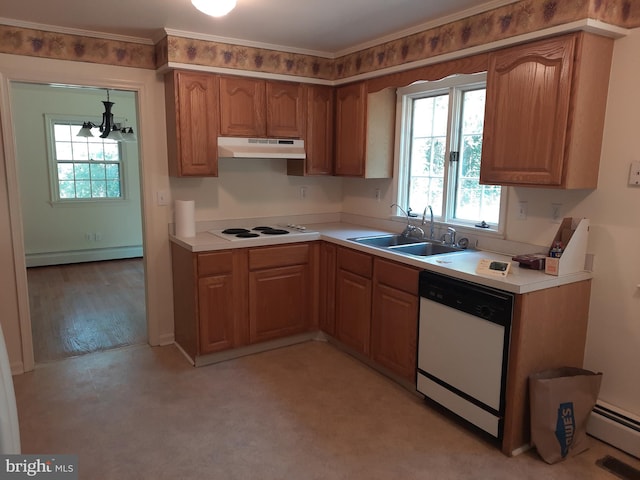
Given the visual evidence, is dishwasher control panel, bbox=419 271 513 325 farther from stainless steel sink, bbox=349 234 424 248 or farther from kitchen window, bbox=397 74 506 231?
stainless steel sink, bbox=349 234 424 248

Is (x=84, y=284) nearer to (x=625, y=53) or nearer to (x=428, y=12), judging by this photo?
(x=428, y=12)

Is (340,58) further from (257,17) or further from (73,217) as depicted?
(73,217)

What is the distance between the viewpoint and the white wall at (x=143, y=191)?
3104 millimetres

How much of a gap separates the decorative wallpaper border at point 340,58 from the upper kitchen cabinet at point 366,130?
7.9 inches

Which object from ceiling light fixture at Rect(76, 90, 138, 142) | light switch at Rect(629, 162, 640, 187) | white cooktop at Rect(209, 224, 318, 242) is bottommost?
white cooktop at Rect(209, 224, 318, 242)

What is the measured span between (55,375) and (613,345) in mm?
3527

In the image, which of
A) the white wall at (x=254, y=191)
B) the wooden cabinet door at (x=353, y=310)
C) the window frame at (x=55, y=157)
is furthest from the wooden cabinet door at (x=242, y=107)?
the window frame at (x=55, y=157)

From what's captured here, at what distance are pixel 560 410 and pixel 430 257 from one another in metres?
1.07

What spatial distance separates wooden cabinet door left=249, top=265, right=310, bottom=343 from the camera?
355 centimetres

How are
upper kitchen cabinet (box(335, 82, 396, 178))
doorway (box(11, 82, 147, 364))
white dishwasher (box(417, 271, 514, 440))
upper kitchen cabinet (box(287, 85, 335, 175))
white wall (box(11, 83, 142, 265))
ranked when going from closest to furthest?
white dishwasher (box(417, 271, 514, 440)) → upper kitchen cabinet (box(335, 82, 396, 178)) → upper kitchen cabinet (box(287, 85, 335, 175)) → doorway (box(11, 82, 147, 364)) → white wall (box(11, 83, 142, 265))

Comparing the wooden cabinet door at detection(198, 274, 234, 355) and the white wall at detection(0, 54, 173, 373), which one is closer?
the white wall at detection(0, 54, 173, 373)

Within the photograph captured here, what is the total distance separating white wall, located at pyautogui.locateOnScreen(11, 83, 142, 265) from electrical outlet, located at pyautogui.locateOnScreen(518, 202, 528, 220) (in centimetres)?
525

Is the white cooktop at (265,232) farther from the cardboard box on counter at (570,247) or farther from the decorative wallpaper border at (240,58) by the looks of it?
the cardboard box on counter at (570,247)

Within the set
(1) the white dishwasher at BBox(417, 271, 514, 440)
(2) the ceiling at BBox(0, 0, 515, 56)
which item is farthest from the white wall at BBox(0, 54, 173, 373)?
(1) the white dishwasher at BBox(417, 271, 514, 440)
